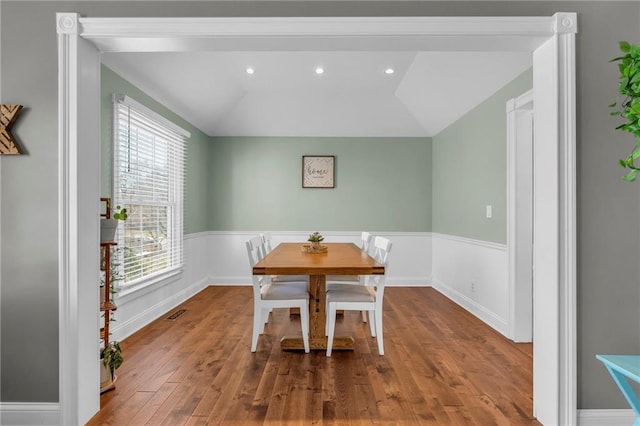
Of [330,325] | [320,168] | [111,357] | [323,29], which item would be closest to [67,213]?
[111,357]

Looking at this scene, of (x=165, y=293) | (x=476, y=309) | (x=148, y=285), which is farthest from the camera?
(x=165, y=293)

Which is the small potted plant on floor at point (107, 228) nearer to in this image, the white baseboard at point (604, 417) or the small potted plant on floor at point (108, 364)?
the small potted plant on floor at point (108, 364)

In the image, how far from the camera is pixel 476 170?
4.12 m

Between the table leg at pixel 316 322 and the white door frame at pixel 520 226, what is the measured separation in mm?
1533

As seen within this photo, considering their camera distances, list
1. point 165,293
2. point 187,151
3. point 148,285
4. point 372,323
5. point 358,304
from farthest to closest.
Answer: point 187,151 → point 165,293 → point 148,285 → point 372,323 → point 358,304

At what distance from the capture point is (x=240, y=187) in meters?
5.68

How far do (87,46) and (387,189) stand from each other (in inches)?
175

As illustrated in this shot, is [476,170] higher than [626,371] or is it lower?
higher

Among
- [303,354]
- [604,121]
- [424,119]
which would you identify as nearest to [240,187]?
[424,119]

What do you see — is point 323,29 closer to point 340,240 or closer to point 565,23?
point 565,23

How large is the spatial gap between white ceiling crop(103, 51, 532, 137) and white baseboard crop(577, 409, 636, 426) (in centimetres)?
257

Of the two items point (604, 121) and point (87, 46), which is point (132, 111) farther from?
point (604, 121)

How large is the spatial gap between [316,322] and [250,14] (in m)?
2.29

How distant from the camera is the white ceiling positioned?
3.48m
